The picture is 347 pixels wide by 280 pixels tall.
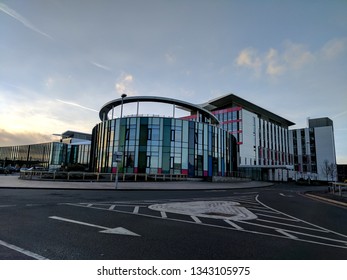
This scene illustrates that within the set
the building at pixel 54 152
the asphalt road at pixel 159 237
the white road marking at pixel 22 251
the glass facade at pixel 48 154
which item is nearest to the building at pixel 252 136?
the glass facade at pixel 48 154

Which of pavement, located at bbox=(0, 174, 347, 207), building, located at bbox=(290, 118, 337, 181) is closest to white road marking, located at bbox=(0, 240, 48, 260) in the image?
pavement, located at bbox=(0, 174, 347, 207)

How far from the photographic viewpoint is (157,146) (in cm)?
3678

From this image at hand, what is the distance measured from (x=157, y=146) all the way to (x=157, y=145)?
0.55ft

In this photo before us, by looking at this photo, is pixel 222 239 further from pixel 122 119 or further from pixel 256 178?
pixel 256 178

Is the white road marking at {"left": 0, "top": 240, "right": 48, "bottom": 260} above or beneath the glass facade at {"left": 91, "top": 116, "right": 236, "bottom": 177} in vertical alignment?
beneath

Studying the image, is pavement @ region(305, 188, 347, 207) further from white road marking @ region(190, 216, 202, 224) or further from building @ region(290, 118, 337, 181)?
building @ region(290, 118, 337, 181)

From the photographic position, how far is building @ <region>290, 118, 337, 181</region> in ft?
286

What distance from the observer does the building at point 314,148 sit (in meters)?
87.2

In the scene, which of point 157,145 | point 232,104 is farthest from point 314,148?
point 157,145

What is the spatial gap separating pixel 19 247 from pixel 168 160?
32.4 m

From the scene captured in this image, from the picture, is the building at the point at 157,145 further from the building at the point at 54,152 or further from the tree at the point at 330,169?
the tree at the point at 330,169
